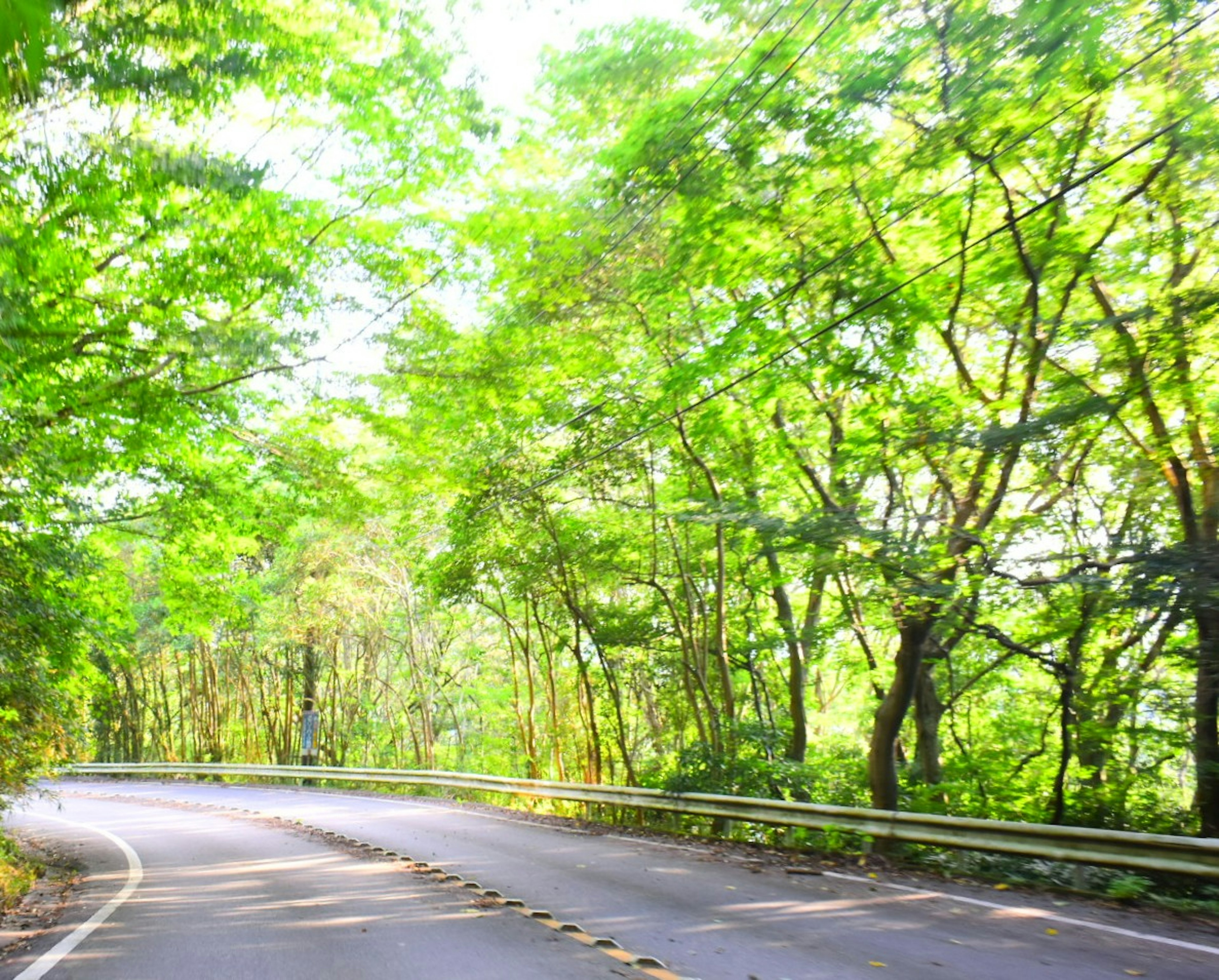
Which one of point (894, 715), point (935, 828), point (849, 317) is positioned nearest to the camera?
point (849, 317)

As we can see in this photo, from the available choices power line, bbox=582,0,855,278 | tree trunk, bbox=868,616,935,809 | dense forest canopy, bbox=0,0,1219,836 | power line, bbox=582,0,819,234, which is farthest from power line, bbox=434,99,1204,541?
tree trunk, bbox=868,616,935,809

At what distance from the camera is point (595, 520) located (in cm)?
1705

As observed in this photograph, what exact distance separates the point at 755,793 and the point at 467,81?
32.7 feet

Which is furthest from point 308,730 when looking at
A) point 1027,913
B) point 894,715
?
point 1027,913

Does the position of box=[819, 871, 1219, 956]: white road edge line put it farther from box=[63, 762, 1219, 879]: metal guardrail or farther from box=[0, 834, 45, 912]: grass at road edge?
box=[0, 834, 45, 912]: grass at road edge

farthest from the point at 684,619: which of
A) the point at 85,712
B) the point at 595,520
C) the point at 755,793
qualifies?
the point at 85,712

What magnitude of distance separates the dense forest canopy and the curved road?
3.10m

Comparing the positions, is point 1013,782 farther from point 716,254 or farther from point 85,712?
point 85,712

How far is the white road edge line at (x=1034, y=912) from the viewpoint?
541cm

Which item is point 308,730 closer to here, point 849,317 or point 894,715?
point 894,715

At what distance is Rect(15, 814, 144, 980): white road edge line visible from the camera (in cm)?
554

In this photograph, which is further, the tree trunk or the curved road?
the tree trunk

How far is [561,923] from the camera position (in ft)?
20.6

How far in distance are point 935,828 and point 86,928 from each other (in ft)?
24.1
